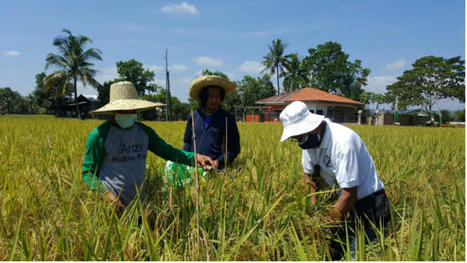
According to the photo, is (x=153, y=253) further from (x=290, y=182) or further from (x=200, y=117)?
(x=200, y=117)

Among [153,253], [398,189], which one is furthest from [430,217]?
[153,253]

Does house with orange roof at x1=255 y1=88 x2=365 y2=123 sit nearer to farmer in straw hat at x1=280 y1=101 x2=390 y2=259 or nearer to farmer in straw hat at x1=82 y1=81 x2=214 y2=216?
farmer in straw hat at x1=280 y1=101 x2=390 y2=259

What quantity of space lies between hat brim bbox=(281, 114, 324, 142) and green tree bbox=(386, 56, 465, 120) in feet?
113

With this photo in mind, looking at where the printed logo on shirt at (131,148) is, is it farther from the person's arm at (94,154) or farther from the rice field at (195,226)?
the rice field at (195,226)

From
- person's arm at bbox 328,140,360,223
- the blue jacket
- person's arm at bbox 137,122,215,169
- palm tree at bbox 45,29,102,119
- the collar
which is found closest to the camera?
person's arm at bbox 328,140,360,223

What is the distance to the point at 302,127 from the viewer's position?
147 cm

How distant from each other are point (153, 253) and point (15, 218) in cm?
81

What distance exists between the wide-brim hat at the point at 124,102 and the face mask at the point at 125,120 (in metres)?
0.06

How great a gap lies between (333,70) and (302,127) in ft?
121

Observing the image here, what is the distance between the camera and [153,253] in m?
1.01

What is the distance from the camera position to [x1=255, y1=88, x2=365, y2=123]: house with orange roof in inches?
998

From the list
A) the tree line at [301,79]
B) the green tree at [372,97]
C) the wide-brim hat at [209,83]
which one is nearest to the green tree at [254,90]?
the tree line at [301,79]

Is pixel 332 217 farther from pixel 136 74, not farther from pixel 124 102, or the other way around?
pixel 136 74

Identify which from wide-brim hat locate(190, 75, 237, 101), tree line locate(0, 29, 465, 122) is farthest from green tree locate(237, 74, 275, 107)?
wide-brim hat locate(190, 75, 237, 101)
